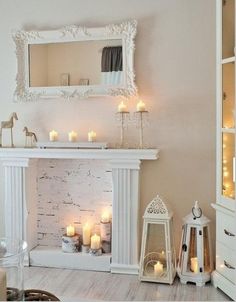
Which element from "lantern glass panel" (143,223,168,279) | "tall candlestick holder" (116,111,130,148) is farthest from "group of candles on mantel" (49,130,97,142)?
Answer: "lantern glass panel" (143,223,168,279)

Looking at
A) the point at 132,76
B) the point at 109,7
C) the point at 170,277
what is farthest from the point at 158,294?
the point at 109,7

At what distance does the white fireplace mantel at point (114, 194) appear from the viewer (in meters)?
3.71

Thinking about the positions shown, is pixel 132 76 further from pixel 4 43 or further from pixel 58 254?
pixel 58 254

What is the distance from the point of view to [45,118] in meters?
4.01

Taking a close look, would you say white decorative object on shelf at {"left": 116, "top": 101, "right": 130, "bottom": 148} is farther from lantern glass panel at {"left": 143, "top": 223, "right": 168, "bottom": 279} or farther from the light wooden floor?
the light wooden floor

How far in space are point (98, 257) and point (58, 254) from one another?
37cm

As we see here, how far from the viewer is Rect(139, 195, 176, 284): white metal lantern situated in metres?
3.52

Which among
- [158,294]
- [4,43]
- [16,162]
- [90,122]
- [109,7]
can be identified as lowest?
[158,294]

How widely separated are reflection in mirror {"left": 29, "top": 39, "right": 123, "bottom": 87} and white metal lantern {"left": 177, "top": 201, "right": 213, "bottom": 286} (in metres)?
1.32

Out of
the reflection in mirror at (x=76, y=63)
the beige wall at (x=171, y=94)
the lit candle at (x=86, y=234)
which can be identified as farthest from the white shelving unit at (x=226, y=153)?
the lit candle at (x=86, y=234)

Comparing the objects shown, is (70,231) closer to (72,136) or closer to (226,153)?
(72,136)

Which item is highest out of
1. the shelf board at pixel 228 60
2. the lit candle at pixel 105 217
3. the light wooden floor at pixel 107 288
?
the shelf board at pixel 228 60

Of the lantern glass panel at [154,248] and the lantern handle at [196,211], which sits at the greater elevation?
the lantern handle at [196,211]

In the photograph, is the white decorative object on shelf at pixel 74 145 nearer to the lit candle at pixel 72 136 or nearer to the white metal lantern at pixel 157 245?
the lit candle at pixel 72 136
